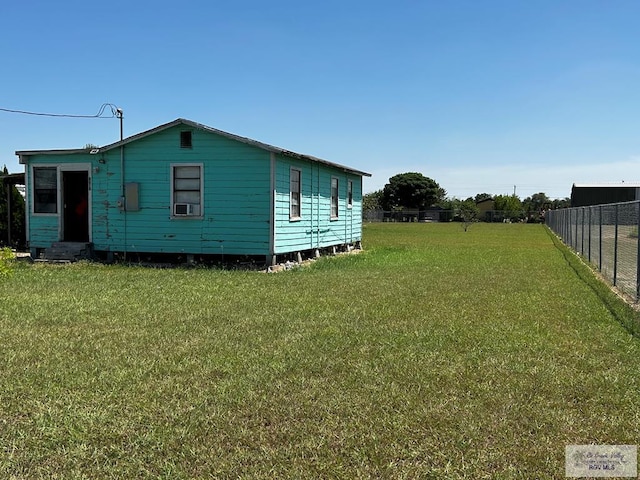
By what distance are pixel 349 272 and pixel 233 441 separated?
877 cm

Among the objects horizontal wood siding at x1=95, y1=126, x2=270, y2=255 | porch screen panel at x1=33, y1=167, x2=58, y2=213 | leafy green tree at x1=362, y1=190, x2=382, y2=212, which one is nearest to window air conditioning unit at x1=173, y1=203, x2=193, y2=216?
horizontal wood siding at x1=95, y1=126, x2=270, y2=255

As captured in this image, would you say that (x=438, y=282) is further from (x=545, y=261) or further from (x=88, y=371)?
(x=88, y=371)

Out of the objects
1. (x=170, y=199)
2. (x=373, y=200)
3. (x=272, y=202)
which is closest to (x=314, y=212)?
(x=272, y=202)

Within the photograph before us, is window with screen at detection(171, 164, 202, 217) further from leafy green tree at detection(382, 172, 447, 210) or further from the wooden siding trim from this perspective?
leafy green tree at detection(382, 172, 447, 210)

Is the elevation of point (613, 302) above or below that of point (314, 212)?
below

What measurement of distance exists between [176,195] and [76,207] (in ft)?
11.5

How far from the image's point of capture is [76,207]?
14945mm

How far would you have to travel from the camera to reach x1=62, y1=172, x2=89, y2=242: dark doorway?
14625 millimetres

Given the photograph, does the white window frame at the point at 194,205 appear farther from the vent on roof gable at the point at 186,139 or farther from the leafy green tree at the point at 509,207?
the leafy green tree at the point at 509,207

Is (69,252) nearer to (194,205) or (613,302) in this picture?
(194,205)

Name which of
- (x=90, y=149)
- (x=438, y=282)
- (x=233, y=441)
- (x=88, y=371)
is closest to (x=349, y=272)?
(x=438, y=282)

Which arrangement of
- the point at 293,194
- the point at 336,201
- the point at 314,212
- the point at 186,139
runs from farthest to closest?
the point at 336,201 → the point at 314,212 → the point at 293,194 → the point at 186,139

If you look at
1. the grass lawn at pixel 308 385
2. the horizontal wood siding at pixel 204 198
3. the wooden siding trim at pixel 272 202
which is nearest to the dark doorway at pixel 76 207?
the horizontal wood siding at pixel 204 198

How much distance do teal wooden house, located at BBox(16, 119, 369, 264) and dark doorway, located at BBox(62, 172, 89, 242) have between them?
34 mm
